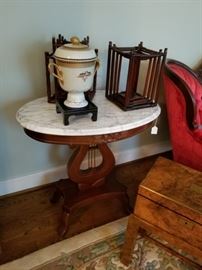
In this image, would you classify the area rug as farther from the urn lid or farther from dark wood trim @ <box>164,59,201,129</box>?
the urn lid

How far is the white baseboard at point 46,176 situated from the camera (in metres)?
1.69

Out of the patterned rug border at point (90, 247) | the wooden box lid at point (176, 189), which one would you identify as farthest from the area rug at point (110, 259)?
the wooden box lid at point (176, 189)

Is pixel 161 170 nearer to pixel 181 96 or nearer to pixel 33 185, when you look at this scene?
pixel 181 96

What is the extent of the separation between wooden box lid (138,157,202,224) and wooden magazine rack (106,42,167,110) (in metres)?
0.36

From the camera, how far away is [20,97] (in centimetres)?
148

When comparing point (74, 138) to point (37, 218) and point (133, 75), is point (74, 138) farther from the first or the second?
point (37, 218)

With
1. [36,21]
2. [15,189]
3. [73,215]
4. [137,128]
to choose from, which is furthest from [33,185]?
[36,21]

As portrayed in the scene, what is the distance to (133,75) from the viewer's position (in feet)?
4.24

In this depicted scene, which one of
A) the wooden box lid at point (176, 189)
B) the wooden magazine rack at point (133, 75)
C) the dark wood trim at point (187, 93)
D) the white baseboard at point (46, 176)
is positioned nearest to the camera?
the wooden box lid at point (176, 189)

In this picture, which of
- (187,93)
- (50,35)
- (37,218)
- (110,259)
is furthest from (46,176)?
(187,93)

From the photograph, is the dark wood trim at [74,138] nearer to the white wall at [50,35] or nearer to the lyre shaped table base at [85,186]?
the lyre shaped table base at [85,186]

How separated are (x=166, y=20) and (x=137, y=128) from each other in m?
0.91

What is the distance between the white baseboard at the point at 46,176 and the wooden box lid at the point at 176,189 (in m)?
0.80

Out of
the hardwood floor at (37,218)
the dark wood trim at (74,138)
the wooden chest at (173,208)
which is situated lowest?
the hardwood floor at (37,218)
